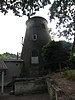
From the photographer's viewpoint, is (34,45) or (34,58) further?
(34,45)

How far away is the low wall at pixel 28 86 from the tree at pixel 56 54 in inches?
208

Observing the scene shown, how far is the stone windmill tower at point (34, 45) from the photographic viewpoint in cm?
2661

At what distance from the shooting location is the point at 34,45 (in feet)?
90.5

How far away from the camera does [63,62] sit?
2242cm

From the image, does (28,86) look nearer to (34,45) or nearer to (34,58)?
(34,58)

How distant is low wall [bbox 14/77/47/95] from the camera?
1669 cm

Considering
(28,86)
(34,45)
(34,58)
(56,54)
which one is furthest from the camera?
(34,45)

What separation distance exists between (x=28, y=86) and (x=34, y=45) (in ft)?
37.7

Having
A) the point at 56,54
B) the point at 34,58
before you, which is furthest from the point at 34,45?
the point at 56,54

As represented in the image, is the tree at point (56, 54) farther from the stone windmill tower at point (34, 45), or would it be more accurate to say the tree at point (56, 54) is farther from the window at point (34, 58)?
the window at point (34, 58)

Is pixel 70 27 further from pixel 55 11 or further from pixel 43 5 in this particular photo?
pixel 43 5

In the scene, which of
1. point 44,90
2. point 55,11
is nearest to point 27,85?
point 44,90

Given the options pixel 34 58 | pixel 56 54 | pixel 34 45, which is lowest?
pixel 34 58

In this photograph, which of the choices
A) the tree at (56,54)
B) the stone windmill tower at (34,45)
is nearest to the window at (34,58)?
the stone windmill tower at (34,45)
